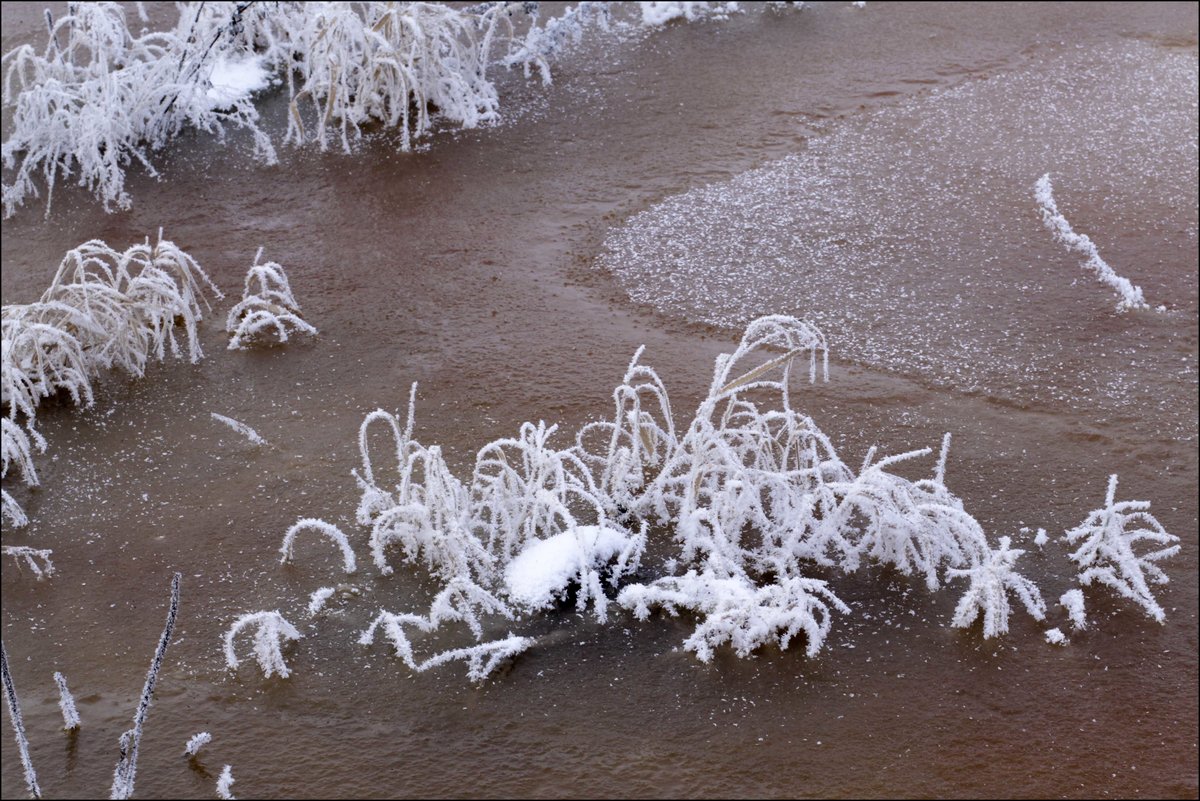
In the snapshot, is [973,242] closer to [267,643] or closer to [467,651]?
[467,651]

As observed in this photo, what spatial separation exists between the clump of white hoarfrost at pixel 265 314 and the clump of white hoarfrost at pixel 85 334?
0.41ft

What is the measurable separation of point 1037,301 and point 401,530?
7.73 feet

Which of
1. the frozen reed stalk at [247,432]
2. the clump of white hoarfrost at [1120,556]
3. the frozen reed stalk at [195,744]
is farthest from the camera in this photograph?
the frozen reed stalk at [247,432]

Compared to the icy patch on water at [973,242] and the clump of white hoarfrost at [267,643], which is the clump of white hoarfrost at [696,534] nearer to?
the clump of white hoarfrost at [267,643]

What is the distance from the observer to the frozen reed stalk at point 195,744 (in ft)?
8.16

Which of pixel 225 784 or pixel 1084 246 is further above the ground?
pixel 1084 246

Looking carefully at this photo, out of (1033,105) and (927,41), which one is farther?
(927,41)

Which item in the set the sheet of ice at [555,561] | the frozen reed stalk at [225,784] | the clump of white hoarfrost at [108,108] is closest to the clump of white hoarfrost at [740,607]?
the sheet of ice at [555,561]

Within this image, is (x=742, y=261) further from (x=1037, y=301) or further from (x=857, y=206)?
(x=1037, y=301)

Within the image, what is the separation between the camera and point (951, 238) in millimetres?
4559

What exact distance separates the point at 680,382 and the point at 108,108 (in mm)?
2658

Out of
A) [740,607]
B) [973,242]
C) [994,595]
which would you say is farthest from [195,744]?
[973,242]

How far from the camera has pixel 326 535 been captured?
314 cm

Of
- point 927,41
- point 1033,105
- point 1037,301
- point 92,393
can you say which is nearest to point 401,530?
point 92,393
